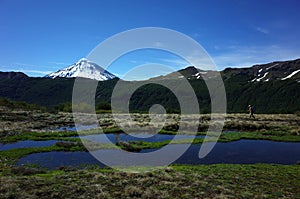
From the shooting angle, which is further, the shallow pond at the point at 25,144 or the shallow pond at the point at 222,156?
the shallow pond at the point at 25,144

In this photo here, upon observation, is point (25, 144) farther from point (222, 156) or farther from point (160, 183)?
point (222, 156)

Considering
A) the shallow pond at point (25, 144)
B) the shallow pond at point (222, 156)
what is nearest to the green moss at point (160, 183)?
the shallow pond at point (222, 156)

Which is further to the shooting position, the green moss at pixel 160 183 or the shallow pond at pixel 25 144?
the shallow pond at pixel 25 144

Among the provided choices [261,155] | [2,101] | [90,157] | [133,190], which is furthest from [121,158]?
[2,101]

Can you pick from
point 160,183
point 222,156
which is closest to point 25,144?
point 160,183

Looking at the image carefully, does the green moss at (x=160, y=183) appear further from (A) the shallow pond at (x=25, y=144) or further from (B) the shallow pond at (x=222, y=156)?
(A) the shallow pond at (x=25, y=144)

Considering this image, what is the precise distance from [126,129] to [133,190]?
2971 cm

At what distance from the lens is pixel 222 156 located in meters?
26.0

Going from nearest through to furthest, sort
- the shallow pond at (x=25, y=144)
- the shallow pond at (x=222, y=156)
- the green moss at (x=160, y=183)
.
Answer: the green moss at (x=160, y=183) < the shallow pond at (x=222, y=156) < the shallow pond at (x=25, y=144)

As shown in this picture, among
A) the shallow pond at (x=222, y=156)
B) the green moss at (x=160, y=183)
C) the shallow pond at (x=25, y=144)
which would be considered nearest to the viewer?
the green moss at (x=160, y=183)

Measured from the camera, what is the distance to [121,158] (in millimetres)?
24406

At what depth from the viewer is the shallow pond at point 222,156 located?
74.6 feet

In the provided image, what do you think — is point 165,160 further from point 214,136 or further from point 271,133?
point 271,133

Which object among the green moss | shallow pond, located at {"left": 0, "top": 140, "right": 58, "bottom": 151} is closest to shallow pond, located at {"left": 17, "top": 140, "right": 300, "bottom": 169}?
the green moss
